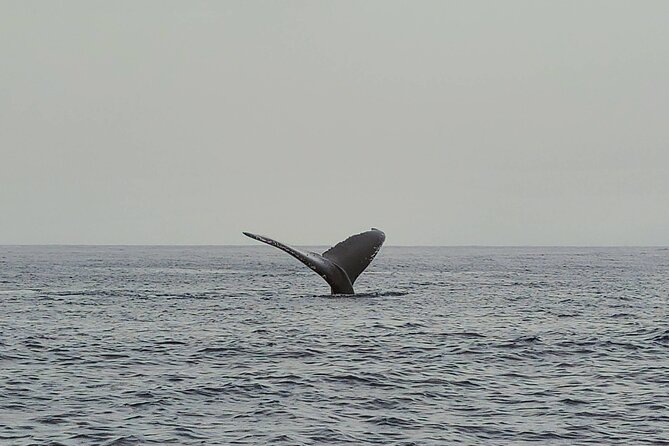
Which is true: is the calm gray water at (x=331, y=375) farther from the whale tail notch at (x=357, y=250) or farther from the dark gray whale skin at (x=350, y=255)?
the whale tail notch at (x=357, y=250)

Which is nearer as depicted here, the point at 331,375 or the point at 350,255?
the point at 331,375

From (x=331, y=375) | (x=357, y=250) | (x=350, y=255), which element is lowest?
(x=331, y=375)

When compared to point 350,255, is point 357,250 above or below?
above

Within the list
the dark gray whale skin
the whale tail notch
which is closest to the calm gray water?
the dark gray whale skin

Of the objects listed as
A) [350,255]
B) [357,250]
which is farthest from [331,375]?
[350,255]

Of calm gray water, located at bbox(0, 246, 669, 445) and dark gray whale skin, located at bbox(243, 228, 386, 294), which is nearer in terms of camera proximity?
calm gray water, located at bbox(0, 246, 669, 445)

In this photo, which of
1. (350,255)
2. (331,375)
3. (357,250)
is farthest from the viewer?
(350,255)

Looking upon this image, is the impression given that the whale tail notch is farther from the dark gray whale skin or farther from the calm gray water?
the calm gray water

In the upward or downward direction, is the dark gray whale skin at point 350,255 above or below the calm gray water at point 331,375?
above

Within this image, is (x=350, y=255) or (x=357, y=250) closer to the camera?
(x=357, y=250)

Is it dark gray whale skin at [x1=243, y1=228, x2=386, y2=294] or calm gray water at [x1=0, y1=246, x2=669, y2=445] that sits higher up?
dark gray whale skin at [x1=243, y1=228, x2=386, y2=294]

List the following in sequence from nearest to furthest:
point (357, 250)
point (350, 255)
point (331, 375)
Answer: point (331, 375) → point (357, 250) → point (350, 255)

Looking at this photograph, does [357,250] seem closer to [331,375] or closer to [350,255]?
[350,255]

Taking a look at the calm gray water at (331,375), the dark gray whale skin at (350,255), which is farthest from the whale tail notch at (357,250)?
the calm gray water at (331,375)
